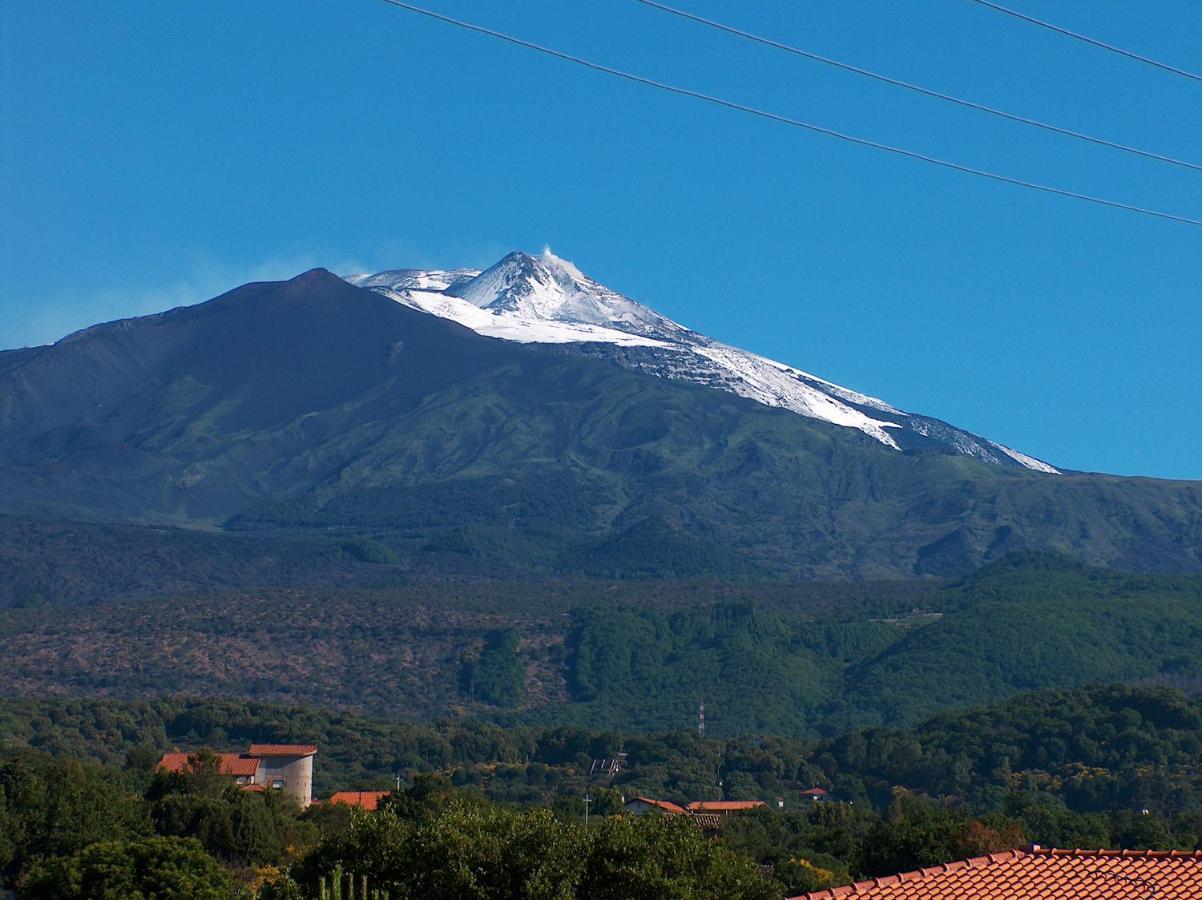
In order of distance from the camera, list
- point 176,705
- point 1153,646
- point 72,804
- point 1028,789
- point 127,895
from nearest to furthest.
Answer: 1. point 127,895
2. point 72,804
3. point 1028,789
4. point 176,705
5. point 1153,646

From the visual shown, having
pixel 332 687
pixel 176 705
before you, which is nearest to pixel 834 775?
pixel 176 705

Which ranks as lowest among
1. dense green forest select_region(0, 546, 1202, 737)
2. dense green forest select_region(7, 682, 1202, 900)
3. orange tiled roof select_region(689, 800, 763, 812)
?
orange tiled roof select_region(689, 800, 763, 812)

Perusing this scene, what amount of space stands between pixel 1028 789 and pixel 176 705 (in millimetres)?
48823

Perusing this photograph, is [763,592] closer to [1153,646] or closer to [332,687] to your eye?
[1153,646]

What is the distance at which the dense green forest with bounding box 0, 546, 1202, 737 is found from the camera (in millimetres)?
136625

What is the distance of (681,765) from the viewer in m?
97.1

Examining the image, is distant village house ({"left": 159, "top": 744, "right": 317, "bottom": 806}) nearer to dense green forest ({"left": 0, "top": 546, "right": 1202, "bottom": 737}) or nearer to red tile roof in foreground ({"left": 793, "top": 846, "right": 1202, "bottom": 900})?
red tile roof in foreground ({"left": 793, "top": 846, "right": 1202, "bottom": 900})

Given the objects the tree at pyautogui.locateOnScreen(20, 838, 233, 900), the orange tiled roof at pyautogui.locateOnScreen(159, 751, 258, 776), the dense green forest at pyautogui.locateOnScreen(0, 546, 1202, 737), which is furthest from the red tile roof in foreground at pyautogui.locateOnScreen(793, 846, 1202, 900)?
the dense green forest at pyautogui.locateOnScreen(0, 546, 1202, 737)

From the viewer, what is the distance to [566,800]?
69125mm

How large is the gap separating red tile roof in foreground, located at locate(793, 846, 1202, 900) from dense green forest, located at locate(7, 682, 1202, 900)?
2341 mm

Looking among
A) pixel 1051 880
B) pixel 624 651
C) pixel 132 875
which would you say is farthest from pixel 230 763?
pixel 624 651

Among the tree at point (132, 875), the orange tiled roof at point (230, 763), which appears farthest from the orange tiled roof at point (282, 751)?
the tree at point (132, 875)

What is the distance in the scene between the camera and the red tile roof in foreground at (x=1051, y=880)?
21.9 metres

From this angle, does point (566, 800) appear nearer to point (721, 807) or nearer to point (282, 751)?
point (721, 807)
